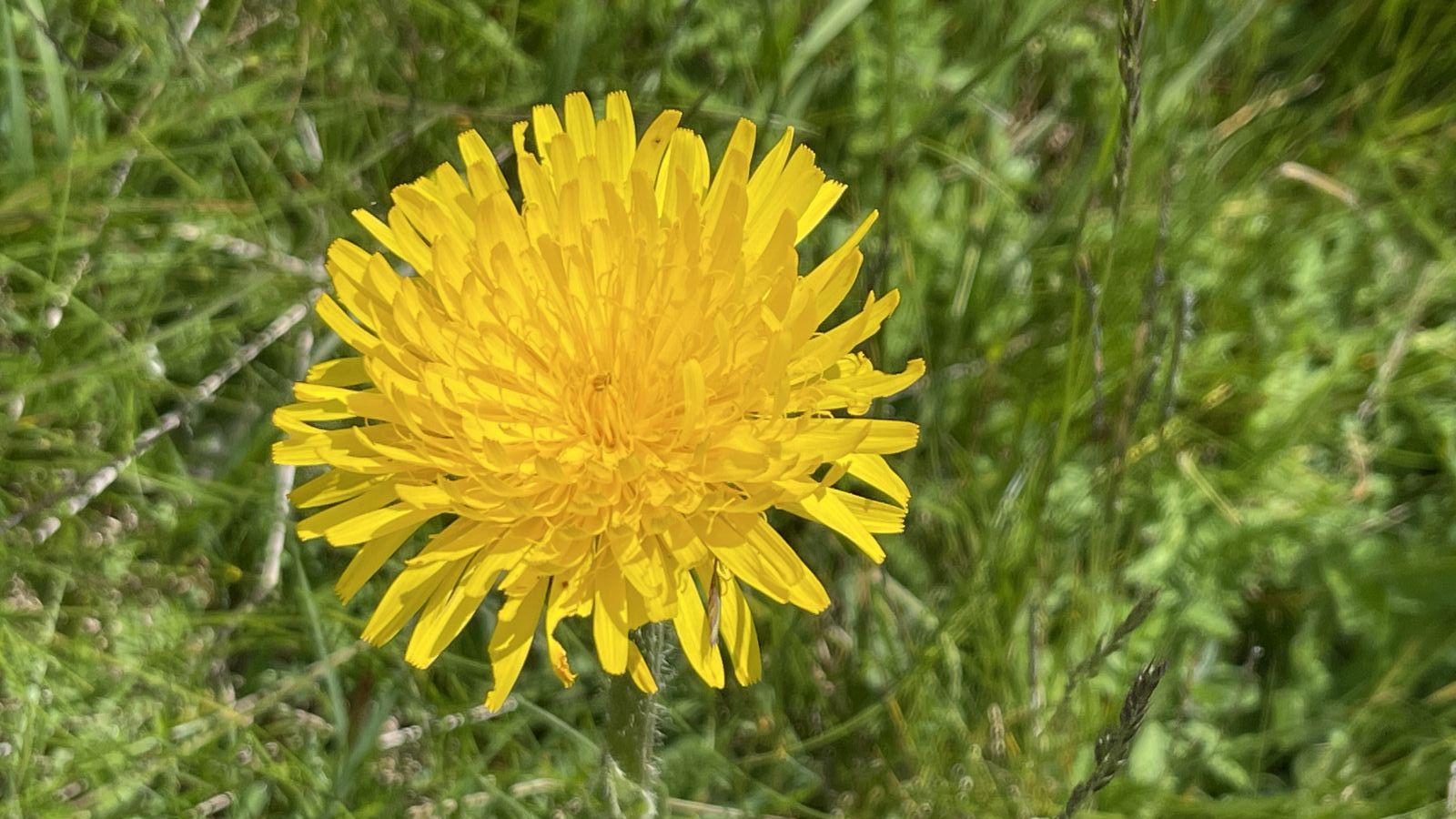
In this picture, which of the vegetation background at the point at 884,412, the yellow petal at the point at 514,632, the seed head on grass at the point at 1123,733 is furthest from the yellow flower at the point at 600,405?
the vegetation background at the point at 884,412

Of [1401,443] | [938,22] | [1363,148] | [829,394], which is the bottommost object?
[829,394]

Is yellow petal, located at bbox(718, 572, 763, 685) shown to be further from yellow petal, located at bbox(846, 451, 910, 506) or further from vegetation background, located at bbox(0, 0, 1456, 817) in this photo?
vegetation background, located at bbox(0, 0, 1456, 817)

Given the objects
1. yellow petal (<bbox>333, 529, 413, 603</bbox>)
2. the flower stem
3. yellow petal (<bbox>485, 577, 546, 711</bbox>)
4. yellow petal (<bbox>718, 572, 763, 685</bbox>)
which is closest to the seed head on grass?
yellow petal (<bbox>718, 572, 763, 685</bbox>)

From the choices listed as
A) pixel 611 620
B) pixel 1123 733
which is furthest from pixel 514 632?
pixel 1123 733

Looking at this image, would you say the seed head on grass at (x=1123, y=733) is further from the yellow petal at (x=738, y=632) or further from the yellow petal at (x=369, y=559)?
the yellow petal at (x=369, y=559)

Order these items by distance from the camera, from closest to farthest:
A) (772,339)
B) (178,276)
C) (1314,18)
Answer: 1. (772,339)
2. (178,276)
3. (1314,18)

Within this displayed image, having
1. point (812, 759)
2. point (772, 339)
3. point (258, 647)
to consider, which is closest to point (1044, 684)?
point (812, 759)

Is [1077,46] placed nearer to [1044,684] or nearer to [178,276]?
[1044,684]
